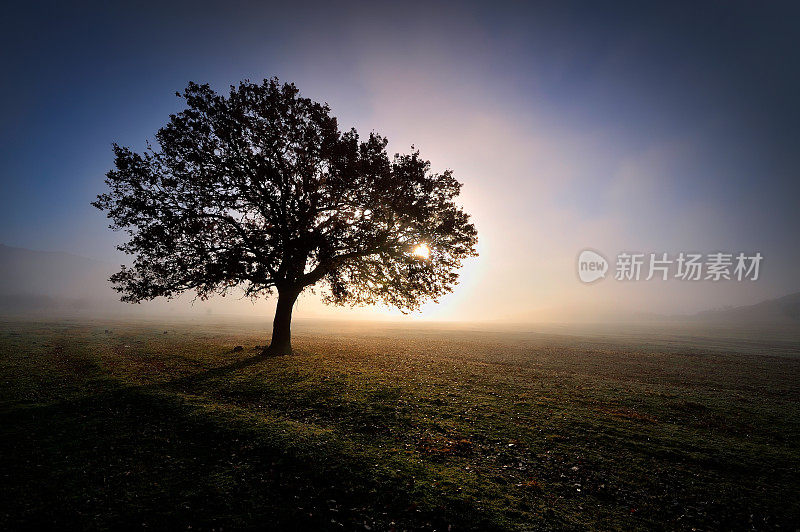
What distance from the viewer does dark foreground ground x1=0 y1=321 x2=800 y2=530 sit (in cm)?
827

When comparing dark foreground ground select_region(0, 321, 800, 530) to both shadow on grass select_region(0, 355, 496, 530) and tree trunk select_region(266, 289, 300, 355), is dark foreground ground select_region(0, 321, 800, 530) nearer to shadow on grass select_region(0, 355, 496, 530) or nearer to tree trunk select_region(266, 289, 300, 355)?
shadow on grass select_region(0, 355, 496, 530)

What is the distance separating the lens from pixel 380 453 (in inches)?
437

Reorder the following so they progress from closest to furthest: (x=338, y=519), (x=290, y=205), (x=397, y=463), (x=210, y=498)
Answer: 1. (x=338, y=519)
2. (x=210, y=498)
3. (x=397, y=463)
4. (x=290, y=205)

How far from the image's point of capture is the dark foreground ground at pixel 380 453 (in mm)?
8266

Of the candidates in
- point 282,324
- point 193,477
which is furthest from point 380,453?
point 282,324

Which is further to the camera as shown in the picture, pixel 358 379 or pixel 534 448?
pixel 358 379

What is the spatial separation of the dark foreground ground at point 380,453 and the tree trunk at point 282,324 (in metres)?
6.29

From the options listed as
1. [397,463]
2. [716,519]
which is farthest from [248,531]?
[716,519]

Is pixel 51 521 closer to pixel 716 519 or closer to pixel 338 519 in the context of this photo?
pixel 338 519

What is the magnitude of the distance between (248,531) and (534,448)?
31.8 ft

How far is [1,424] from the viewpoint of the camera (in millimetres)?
13078

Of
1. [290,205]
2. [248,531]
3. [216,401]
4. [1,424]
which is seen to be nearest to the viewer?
[248,531]

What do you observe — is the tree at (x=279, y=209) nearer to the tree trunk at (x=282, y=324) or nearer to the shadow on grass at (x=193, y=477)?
the tree trunk at (x=282, y=324)

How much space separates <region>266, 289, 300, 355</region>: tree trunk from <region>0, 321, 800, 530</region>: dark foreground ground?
6288 millimetres
